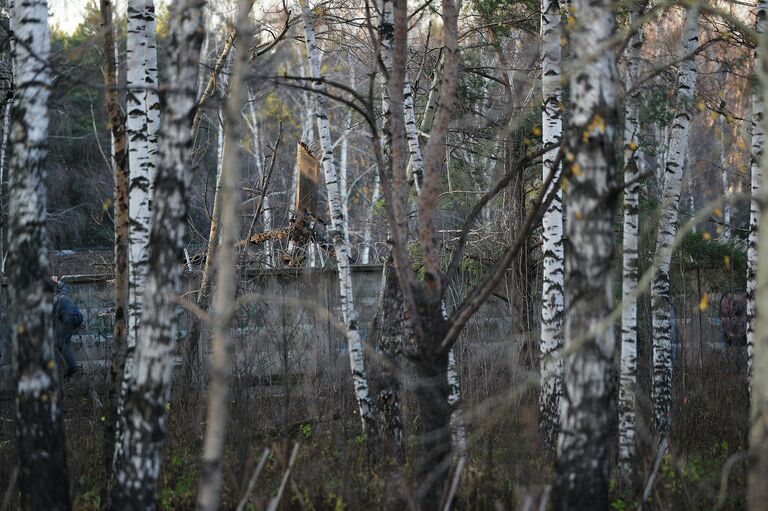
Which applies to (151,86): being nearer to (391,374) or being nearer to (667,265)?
(391,374)

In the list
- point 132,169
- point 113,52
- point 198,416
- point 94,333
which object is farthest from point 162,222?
point 94,333

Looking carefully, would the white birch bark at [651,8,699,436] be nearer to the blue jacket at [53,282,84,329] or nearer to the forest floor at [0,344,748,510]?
the forest floor at [0,344,748,510]

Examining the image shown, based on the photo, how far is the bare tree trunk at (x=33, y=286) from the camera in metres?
5.82

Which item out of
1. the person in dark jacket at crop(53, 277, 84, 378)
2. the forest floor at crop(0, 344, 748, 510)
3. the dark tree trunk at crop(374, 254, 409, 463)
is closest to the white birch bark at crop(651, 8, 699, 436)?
the forest floor at crop(0, 344, 748, 510)

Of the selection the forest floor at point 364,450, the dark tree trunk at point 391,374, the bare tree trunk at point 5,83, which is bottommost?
the forest floor at point 364,450

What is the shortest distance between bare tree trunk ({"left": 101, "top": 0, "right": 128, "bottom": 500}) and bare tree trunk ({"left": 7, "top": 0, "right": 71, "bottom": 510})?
1.47 metres

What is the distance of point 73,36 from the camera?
92.2 ft

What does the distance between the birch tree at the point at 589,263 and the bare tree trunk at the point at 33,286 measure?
3375 millimetres

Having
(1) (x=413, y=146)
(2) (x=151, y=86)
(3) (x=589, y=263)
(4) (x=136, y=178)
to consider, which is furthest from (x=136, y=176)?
(3) (x=589, y=263)

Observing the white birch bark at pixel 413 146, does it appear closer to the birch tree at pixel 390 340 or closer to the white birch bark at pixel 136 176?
the birch tree at pixel 390 340

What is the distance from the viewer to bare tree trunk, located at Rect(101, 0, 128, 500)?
7.57 metres

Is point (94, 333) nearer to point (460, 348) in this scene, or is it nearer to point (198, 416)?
point (198, 416)

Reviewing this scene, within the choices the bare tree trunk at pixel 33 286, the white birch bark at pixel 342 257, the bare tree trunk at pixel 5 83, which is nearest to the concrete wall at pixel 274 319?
the white birch bark at pixel 342 257

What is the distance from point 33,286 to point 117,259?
1762mm
